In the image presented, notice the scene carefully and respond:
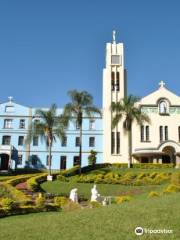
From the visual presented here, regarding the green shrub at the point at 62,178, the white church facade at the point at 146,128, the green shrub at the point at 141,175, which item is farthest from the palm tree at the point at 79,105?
the white church facade at the point at 146,128

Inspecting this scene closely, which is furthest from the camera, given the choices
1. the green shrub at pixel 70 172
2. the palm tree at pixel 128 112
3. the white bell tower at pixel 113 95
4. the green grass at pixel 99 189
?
the white bell tower at pixel 113 95

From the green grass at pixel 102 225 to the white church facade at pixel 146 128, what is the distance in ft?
108

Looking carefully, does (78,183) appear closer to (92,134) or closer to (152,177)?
(152,177)

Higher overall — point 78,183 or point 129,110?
point 129,110

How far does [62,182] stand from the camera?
31906 millimetres

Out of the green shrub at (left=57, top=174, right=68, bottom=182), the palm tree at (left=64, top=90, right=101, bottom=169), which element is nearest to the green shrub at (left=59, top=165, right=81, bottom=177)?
the green shrub at (left=57, top=174, right=68, bottom=182)

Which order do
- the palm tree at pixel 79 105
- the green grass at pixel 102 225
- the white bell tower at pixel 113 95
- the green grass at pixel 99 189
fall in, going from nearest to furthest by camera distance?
the green grass at pixel 102 225
the green grass at pixel 99 189
the palm tree at pixel 79 105
the white bell tower at pixel 113 95

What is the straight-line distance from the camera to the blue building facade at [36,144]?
49.2 metres

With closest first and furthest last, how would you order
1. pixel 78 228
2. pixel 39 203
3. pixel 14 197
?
pixel 78 228 < pixel 39 203 < pixel 14 197

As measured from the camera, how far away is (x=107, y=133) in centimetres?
4678

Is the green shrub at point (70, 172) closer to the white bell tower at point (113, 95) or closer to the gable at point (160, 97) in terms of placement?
the white bell tower at point (113, 95)

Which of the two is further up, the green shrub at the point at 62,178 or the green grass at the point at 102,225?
the green shrub at the point at 62,178

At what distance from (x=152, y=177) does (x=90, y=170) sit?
884 cm

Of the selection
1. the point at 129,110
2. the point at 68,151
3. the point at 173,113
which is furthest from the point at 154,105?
the point at 68,151
